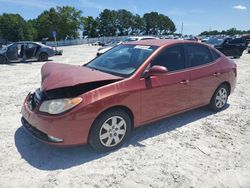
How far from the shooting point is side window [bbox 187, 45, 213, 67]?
15.8 feet

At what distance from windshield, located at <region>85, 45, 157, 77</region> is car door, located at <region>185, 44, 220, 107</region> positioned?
94 cm

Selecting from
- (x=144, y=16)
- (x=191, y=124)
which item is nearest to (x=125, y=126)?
(x=191, y=124)

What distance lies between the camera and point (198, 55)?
5.02m

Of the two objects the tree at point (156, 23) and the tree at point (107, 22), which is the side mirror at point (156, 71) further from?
the tree at point (156, 23)

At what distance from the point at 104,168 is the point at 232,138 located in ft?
7.59

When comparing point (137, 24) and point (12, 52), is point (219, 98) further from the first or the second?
point (137, 24)

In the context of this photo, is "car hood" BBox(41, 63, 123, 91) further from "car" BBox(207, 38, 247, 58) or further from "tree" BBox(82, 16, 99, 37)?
"tree" BBox(82, 16, 99, 37)

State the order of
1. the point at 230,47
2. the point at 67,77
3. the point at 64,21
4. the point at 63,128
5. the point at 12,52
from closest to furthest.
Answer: the point at 63,128 < the point at 67,77 < the point at 12,52 < the point at 230,47 < the point at 64,21

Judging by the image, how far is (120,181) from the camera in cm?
312

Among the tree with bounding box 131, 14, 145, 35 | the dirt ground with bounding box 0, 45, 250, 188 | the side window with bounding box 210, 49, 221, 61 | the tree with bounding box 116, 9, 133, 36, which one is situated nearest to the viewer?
the dirt ground with bounding box 0, 45, 250, 188

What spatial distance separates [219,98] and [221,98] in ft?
0.28

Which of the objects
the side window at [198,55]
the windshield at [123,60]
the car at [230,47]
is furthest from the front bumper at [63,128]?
the car at [230,47]

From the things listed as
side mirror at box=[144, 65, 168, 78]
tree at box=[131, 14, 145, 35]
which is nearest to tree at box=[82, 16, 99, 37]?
tree at box=[131, 14, 145, 35]

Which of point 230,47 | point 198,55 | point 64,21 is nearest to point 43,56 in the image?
point 230,47
